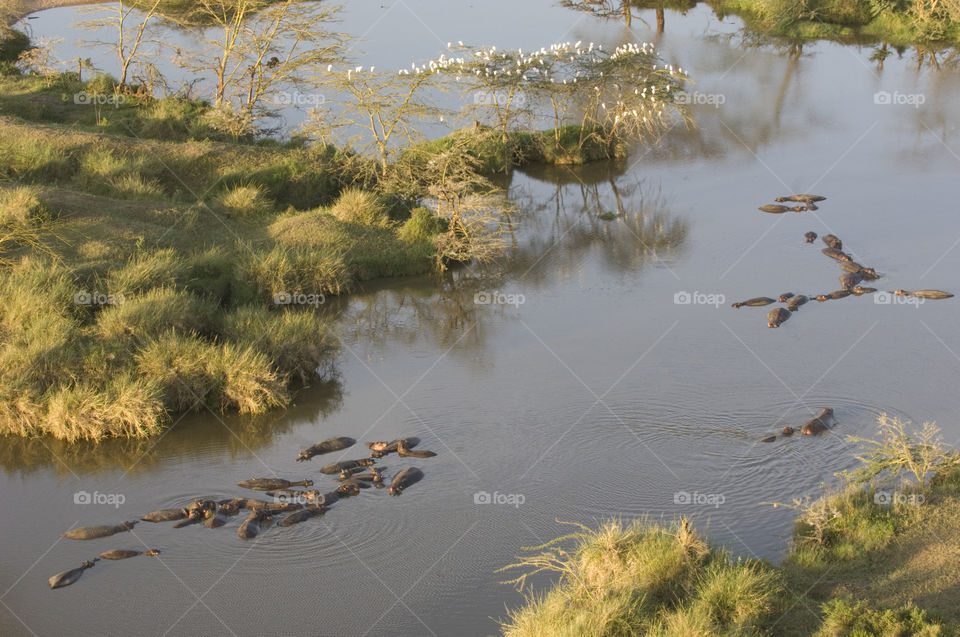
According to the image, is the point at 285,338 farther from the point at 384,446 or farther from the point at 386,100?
the point at 386,100

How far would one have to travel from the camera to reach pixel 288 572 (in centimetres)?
1109

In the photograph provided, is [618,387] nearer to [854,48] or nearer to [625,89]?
[625,89]

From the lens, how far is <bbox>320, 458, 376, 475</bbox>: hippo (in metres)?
12.9

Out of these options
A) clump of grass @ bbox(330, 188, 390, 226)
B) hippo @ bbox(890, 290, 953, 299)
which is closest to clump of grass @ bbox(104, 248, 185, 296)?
clump of grass @ bbox(330, 188, 390, 226)

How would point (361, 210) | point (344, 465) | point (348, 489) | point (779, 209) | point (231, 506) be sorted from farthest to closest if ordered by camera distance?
point (779, 209) < point (361, 210) < point (344, 465) < point (348, 489) < point (231, 506)

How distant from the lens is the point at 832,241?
19938mm

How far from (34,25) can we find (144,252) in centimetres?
2543

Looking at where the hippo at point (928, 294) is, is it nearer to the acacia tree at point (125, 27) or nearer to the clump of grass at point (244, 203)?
the clump of grass at point (244, 203)

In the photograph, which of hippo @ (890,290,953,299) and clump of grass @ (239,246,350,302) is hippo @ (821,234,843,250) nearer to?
hippo @ (890,290,953,299)

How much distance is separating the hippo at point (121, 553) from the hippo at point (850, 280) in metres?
12.3

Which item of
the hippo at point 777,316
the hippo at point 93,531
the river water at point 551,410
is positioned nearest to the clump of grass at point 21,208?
the river water at point 551,410

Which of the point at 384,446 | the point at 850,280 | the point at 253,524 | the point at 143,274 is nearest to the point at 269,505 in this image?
the point at 253,524

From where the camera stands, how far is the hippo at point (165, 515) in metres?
12.1

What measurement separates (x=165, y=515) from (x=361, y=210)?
30.8 feet
